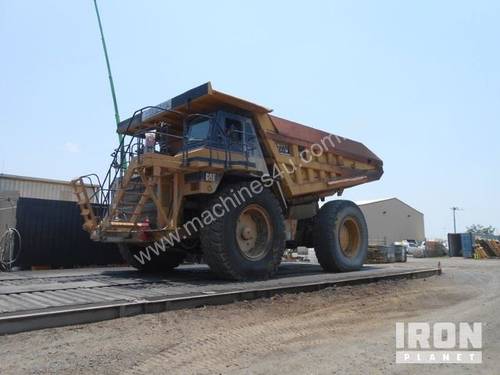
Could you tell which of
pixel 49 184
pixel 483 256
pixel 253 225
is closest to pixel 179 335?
pixel 253 225

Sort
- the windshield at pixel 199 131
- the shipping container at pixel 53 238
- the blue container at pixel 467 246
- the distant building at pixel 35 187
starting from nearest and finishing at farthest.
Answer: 1. the windshield at pixel 199 131
2. the shipping container at pixel 53 238
3. the distant building at pixel 35 187
4. the blue container at pixel 467 246

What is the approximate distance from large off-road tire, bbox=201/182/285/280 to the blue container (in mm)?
27281

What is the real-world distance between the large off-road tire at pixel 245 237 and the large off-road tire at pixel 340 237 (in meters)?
2.01

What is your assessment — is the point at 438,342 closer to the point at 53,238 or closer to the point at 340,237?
the point at 340,237

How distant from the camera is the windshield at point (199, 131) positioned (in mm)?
8914

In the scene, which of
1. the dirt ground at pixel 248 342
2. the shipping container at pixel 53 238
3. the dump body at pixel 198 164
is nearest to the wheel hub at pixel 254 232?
the dump body at pixel 198 164

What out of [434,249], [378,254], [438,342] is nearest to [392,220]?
[434,249]

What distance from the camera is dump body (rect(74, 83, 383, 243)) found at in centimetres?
816

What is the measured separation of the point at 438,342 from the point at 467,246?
1198 inches

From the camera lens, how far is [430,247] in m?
34.5

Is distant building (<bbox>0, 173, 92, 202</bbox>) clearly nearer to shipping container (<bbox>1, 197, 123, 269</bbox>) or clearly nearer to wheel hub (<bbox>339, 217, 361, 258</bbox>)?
shipping container (<bbox>1, 197, 123, 269</bbox>)

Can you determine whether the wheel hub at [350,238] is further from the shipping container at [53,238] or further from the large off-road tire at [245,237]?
the shipping container at [53,238]

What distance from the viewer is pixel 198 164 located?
8.01 meters

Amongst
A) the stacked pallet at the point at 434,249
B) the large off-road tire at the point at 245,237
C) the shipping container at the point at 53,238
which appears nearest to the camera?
the large off-road tire at the point at 245,237
